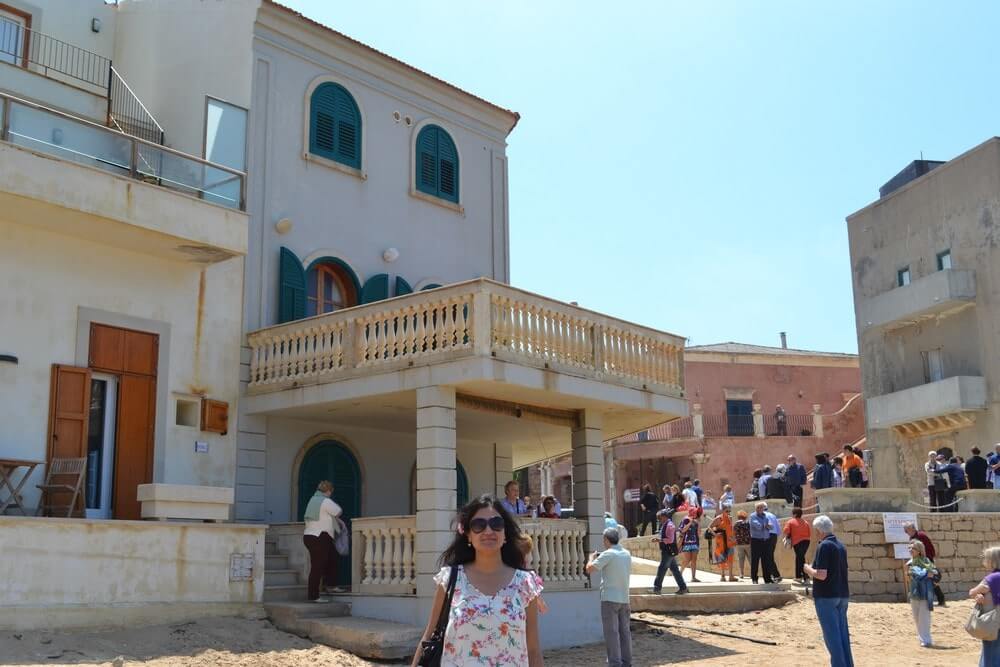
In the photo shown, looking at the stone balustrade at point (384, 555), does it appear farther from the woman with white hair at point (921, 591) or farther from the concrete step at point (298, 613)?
the woman with white hair at point (921, 591)

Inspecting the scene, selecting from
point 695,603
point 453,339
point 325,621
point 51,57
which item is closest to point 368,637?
point 325,621

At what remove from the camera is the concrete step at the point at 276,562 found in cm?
1549

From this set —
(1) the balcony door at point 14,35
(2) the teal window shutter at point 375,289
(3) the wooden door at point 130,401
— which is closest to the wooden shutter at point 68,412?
(3) the wooden door at point 130,401

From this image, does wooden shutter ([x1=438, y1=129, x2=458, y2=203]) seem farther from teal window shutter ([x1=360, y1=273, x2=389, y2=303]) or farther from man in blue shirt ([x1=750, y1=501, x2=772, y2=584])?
man in blue shirt ([x1=750, y1=501, x2=772, y2=584])

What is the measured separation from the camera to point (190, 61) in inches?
696

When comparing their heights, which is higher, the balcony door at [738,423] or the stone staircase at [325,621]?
the balcony door at [738,423]

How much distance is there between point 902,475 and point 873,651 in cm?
1864

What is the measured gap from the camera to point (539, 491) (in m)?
44.6

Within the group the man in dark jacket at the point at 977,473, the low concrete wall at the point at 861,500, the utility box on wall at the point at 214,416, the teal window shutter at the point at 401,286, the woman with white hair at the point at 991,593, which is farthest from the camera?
the man in dark jacket at the point at 977,473

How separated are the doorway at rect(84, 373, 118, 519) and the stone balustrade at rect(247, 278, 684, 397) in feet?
6.89

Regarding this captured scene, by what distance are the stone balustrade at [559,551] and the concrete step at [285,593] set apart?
3181 mm

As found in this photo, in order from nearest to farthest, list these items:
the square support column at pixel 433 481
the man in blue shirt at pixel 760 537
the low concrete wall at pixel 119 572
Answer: the low concrete wall at pixel 119 572 → the square support column at pixel 433 481 → the man in blue shirt at pixel 760 537

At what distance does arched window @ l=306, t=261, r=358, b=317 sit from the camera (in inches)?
709

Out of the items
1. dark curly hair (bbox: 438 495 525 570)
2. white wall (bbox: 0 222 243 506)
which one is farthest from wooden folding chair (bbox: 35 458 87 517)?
dark curly hair (bbox: 438 495 525 570)
